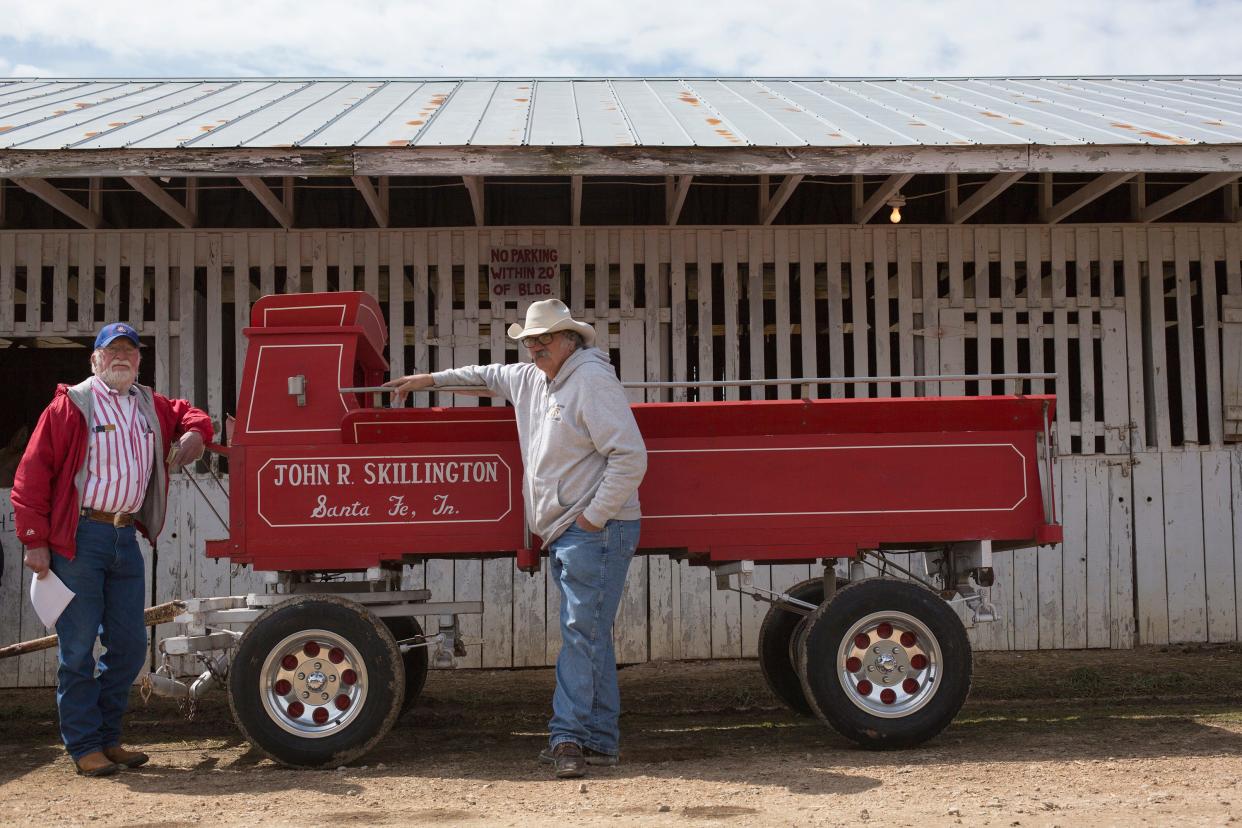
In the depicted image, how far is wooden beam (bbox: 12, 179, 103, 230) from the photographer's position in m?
8.33

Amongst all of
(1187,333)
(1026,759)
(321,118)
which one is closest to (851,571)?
(1026,759)

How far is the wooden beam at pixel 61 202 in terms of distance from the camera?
833cm

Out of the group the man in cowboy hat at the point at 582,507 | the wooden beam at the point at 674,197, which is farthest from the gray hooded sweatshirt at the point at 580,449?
the wooden beam at the point at 674,197

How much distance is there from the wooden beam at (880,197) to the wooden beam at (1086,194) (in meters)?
1.26

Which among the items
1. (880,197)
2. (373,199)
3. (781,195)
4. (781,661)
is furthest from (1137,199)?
(373,199)

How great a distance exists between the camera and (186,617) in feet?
19.9

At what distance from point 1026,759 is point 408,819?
297 centimetres

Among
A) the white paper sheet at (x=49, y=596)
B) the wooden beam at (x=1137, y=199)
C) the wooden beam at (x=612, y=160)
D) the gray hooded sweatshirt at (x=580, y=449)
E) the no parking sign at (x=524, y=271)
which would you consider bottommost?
the white paper sheet at (x=49, y=596)

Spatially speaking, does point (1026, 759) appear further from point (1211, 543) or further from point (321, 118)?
point (321, 118)

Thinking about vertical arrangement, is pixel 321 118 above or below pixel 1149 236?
above

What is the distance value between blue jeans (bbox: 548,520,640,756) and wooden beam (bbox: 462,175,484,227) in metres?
3.61

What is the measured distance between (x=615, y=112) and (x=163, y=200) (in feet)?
11.7

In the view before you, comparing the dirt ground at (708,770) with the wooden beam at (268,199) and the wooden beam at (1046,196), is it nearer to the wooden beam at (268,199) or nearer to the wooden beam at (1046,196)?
the wooden beam at (268,199)

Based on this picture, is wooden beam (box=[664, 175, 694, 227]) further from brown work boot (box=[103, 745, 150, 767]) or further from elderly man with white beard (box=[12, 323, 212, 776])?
brown work boot (box=[103, 745, 150, 767])
